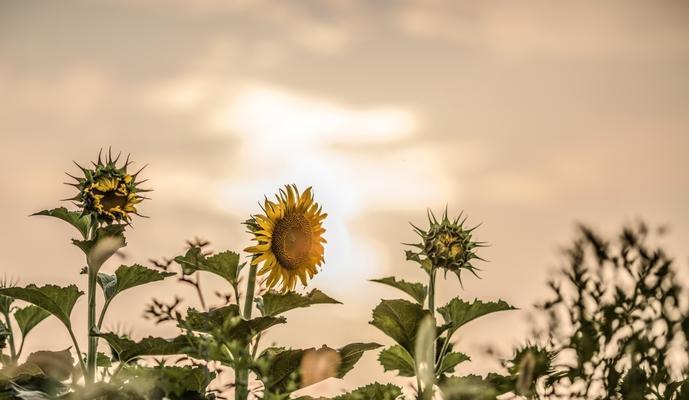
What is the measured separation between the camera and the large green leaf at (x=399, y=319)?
3850 mm

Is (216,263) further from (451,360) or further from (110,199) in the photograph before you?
(451,360)

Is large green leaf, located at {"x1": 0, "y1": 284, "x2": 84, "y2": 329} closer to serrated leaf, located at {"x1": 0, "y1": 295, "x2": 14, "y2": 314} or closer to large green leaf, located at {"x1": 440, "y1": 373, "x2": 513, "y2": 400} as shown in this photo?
serrated leaf, located at {"x1": 0, "y1": 295, "x2": 14, "y2": 314}

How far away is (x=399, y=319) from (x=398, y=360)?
A: 233 mm

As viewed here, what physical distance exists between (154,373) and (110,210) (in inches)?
35.8

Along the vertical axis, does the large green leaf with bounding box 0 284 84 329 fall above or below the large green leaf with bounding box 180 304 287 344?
above

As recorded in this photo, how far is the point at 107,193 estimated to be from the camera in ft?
13.2

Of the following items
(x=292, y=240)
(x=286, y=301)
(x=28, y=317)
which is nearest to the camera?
(x=286, y=301)

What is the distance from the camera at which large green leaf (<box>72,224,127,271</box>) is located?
3.87 m

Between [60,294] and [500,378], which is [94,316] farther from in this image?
[500,378]

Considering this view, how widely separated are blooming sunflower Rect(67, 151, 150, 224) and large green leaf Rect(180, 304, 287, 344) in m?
0.64

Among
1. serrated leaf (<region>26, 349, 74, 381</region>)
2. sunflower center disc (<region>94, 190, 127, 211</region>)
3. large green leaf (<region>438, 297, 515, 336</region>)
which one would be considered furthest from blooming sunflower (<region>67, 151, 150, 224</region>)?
large green leaf (<region>438, 297, 515, 336</region>)

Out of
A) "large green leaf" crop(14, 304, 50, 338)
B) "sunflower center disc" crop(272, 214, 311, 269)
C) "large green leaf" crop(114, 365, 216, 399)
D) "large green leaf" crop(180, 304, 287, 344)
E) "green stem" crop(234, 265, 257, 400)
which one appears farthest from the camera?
"large green leaf" crop(14, 304, 50, 338)

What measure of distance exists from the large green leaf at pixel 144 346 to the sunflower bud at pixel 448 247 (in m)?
1.09

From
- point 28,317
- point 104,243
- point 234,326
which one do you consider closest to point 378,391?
point 234,326
